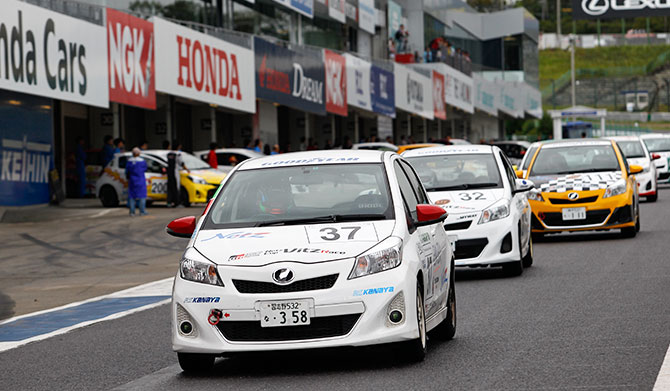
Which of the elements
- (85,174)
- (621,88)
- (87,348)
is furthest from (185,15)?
(621,88)

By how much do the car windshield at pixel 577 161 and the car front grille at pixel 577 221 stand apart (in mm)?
843

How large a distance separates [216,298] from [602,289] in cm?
586

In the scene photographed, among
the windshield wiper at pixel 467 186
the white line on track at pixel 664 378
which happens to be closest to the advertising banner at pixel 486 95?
the windshield wiper at pixel 467 186

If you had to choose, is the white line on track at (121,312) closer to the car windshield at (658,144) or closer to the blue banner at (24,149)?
the blue banner at (24,149)

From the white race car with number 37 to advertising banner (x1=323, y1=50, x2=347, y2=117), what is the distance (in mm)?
37179

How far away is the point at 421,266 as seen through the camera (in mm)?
8273

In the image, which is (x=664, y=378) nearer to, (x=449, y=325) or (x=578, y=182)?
(x=449, y=325)

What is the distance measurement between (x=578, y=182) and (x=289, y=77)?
78.8 ft

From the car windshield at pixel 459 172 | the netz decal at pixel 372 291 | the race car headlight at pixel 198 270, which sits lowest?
the netz decal at pixel 372 291

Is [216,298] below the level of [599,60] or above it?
below

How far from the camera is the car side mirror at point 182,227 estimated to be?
8656 millimetres

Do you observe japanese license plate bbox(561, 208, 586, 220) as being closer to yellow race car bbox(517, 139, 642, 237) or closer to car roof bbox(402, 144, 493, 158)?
yellow race car bbox(517, 139, 642, 237)

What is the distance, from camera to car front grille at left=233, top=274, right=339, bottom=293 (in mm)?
7680

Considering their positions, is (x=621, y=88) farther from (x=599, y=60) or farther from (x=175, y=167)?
(x=175, y=167)
